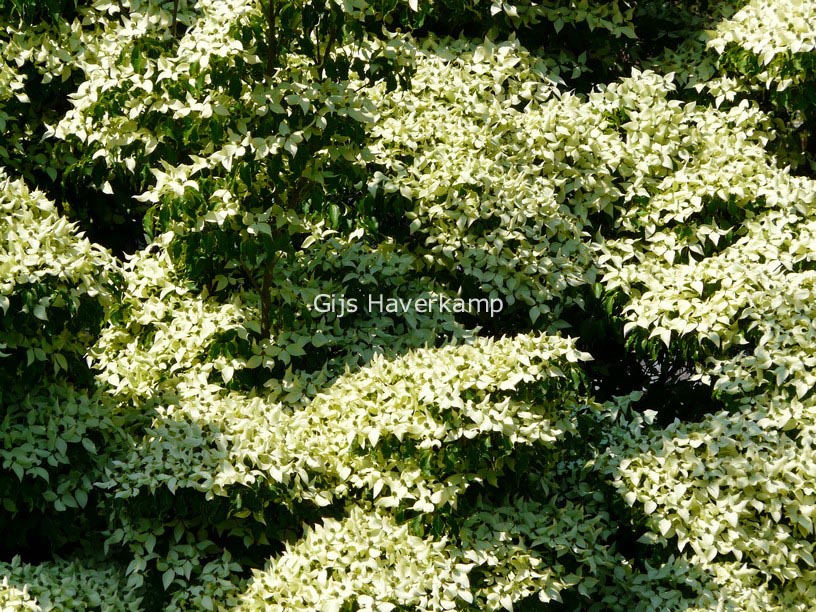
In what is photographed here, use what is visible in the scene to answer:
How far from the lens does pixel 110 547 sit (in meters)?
5.28

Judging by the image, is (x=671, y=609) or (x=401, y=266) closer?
(x=671, y=609)

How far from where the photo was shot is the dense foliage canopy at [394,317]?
4789 millimetres

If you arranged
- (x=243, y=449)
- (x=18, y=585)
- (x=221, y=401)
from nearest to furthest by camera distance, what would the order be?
(x=18, y=585), (x=243, y=449), (x=221, y=401)

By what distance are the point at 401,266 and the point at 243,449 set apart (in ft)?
4.78

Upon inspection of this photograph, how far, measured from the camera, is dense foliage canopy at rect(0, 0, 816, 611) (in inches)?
189

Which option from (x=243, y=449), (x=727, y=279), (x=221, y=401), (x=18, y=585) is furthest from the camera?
(x=727, y=279)

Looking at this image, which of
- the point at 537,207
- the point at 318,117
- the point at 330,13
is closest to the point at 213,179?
the point at 318,117

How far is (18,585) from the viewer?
457 cm

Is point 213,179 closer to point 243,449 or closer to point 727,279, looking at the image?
point 243,449

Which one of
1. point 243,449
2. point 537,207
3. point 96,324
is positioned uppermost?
point 537,207

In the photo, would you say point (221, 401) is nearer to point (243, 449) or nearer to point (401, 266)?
point (243, 449)

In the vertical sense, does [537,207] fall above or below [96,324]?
above

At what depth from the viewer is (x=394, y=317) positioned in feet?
19.8

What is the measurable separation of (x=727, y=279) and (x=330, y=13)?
95.2 inches
